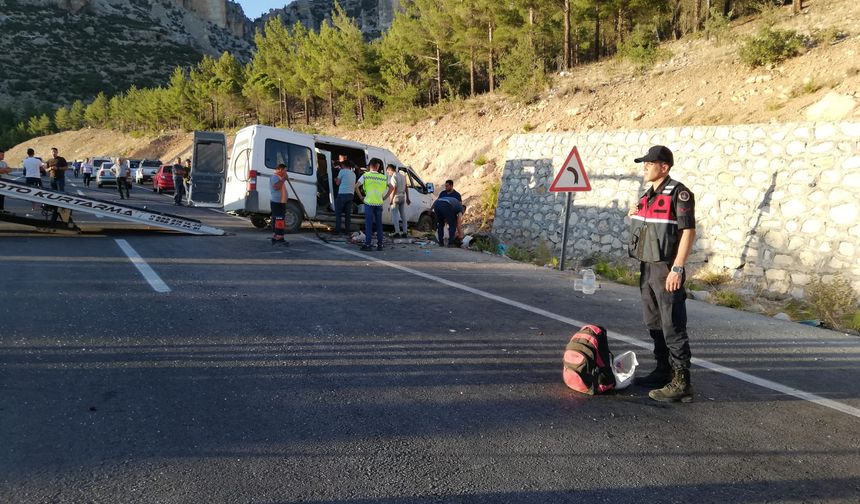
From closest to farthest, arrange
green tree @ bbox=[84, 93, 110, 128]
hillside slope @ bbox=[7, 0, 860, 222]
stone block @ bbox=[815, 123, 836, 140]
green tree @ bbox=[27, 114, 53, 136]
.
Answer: stone block @ bbox=[815, 123, 836, 140] < hillside slope @ bbox=[7, 0, 860, 222] < green tree @ bbox=[84, 93, 110, 128] < green tree @ bbox=[27, 114, 53, 136]

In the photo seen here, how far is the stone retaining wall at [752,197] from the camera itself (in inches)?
311

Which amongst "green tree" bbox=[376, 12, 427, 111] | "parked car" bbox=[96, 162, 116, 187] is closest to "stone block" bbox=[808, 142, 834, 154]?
"green tree" bbox=[376, 12, 427, 111]

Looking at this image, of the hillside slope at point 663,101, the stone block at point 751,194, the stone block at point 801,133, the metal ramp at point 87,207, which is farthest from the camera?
the hillside slope at point 663,101

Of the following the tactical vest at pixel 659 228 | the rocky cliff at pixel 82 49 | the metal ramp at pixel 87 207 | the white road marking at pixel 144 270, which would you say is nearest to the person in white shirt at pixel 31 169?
the metal ramp at pixel 87 207

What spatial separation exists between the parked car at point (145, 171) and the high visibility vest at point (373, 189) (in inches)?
1269

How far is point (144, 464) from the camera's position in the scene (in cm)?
270

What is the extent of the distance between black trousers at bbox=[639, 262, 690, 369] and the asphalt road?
1.15 ft

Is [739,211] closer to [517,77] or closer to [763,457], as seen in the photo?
[763,457]

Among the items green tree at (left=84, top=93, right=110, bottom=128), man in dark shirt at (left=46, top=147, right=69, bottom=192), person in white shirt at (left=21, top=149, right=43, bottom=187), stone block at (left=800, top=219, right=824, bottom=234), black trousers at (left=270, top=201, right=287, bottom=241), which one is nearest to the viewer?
stone block at (left=800, top=219, right=824, bottom=234)

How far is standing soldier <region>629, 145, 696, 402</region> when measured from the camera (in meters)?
3.82

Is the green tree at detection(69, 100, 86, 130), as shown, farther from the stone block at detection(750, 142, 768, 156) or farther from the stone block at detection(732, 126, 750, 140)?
the stone block at detection(750, 142, 768, 156)

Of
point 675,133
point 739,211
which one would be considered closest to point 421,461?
point 739,211

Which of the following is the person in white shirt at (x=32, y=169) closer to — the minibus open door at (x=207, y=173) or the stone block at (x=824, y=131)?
the minibus open door at (x=207, y=173)

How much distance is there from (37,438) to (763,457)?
389 centimetres
